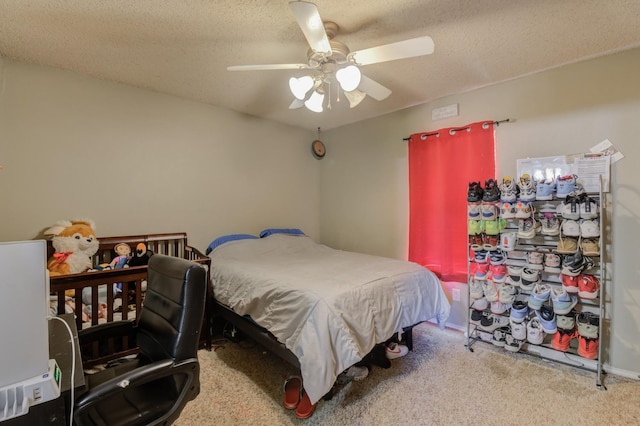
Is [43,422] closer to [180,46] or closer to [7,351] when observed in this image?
[7,351]

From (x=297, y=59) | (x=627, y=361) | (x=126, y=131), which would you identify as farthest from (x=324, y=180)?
(x=627, y=361)

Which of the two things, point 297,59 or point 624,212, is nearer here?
point 624,212

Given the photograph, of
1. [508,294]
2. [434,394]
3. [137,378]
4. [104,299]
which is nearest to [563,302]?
[508,294]

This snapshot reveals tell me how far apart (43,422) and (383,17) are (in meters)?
2.33

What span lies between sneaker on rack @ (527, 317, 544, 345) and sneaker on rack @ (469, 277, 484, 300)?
39 centimetres

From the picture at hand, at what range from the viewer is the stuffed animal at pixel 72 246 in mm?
2191

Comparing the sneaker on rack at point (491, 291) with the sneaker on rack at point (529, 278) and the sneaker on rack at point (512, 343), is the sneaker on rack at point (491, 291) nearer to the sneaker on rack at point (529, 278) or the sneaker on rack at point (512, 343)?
the sneaker on rack at point (529, 278)

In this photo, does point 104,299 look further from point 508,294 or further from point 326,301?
point 508,294

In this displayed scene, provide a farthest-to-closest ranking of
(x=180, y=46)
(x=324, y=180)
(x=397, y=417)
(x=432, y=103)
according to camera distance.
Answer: (x=324, y=180) → (x=432, y=103) → (x=180, y=46) → (x=397, y=417)

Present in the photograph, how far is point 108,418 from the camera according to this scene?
3.67ft

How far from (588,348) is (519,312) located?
45cm

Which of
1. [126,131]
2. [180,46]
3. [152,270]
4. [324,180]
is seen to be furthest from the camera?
[324,180]

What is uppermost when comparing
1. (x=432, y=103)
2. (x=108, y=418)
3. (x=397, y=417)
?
(x=432, y=103)

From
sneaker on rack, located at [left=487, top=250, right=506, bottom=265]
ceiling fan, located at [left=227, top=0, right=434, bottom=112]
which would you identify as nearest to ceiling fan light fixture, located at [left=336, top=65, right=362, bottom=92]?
ceiling fan, located at [left=227, top=0, right=434, bottom=112]
